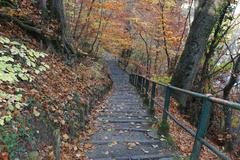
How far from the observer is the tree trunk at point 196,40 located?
8.26 meters

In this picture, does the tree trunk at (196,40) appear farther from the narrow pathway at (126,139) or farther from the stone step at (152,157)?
the stone step at (152,157)

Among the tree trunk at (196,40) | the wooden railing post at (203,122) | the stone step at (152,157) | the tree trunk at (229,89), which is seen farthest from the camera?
the tree trunk at (229,89)

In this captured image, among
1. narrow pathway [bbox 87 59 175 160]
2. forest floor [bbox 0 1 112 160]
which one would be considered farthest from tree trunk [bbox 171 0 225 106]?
forest floor [bbox 0 1 112 160]

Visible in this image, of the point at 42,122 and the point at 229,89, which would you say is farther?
the point at 229,89

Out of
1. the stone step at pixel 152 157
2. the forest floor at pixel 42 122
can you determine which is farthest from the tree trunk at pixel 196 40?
the stone step at pixel 152 157

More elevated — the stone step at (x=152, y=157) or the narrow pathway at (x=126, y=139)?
the stone step at (x=152, y=157)

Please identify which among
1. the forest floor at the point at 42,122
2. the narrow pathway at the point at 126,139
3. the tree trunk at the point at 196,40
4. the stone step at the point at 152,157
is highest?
the tree trunk at the point at 196,40

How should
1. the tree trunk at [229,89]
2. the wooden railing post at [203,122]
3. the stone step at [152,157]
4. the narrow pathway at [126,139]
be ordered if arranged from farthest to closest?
1. the tree trunk at [229,89]
2. the narrow pathway at [126,139]
3. the stone step at [152,157]
4. the wooden railing post at [203,122]

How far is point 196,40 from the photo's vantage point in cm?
837

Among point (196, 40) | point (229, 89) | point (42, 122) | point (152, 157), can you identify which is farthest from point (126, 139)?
point (229, 89)

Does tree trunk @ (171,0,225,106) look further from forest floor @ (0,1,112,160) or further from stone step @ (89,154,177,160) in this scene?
stone step @ (89,154,177,160)

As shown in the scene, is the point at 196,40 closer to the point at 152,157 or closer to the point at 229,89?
the point at 229,89

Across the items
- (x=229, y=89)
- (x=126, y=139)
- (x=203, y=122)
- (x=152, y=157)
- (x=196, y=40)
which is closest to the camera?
(x=203, y=122)

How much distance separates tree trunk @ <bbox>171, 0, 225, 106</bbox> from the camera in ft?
27.1
